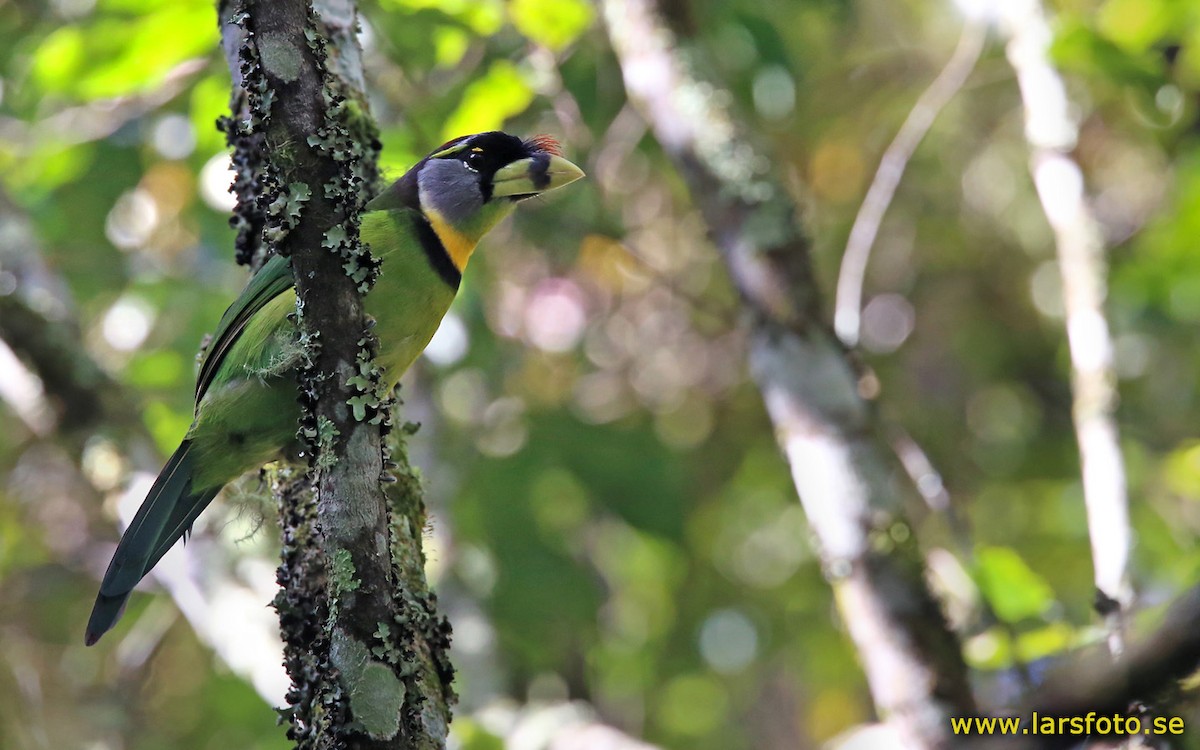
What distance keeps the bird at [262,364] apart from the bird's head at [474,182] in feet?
0.04

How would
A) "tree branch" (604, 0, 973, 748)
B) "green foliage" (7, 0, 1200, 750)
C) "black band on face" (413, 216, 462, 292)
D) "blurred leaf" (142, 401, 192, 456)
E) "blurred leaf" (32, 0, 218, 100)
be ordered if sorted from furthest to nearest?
"blurred leaf" (142, 401, 192, 456) → "green foliage" (7, 0, 1200, 750) → "blurred leaf" (32, 0, 218, 100) → "tree branch" (604, 0, 973, 748) → "black band on face" (413, 216, 462, 292)

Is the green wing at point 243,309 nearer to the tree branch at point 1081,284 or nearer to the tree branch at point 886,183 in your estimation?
the tree branch at point 886,183

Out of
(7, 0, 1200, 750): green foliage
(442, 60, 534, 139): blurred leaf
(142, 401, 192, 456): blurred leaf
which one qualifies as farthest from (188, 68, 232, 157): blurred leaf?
(142, 401, 192, 456): blurred leaf

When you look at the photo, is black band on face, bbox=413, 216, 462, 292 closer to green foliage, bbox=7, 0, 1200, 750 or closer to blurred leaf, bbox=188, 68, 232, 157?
green foliage, bbox=7, 0, 1200, 750

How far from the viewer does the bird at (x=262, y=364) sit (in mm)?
2383

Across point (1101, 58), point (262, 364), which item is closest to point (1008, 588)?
point (1101, 58)

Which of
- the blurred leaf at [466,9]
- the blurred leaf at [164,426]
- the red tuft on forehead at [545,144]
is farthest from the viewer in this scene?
the blurred leaf at [164,426]

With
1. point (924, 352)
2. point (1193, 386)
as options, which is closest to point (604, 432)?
point (924, 352)

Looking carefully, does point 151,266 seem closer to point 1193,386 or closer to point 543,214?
point 543,214

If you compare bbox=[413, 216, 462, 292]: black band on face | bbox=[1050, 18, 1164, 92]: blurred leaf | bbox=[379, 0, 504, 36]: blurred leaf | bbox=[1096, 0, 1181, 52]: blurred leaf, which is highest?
bbox=[1096, 0, 1181, 52]: blurred leaf

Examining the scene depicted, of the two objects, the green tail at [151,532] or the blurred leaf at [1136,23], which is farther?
the blurred leaf at [1136,23]

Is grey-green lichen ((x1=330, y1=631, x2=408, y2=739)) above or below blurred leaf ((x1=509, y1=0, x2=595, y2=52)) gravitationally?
below

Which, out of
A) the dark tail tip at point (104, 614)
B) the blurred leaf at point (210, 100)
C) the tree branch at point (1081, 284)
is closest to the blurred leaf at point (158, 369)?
the blurred leaf at point (210, 100)

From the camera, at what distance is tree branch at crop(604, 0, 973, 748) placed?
281 cm
